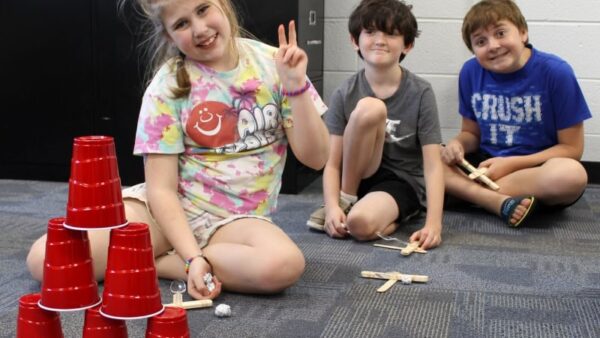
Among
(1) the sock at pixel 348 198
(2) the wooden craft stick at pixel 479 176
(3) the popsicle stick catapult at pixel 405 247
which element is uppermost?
(2) the wooden craft stick at pixel 479 176

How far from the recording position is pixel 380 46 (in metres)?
1.66

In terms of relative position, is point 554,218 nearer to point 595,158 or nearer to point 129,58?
point 595,158

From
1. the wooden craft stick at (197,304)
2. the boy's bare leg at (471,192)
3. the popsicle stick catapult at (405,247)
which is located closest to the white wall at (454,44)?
the boy's bare leg at (471,192)

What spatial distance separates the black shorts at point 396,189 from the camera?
66.3 inches

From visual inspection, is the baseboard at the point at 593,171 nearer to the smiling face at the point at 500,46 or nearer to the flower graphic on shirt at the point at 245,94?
the smiling face at the point at 500,46

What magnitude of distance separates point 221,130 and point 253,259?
0.79 ft

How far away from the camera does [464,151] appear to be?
2.01 m

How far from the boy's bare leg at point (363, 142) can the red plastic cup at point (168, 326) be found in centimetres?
92

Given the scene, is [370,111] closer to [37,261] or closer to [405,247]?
[405,247]

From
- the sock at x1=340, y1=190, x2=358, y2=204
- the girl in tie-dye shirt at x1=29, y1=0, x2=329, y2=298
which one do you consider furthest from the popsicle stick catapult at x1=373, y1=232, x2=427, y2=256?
the girl in tie-dye shirt at x1=29, y1=0, x2=329, y2=298

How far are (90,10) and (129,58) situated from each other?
0.58ft

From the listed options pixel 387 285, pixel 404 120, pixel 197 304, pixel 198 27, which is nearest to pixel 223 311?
pixel 197 304

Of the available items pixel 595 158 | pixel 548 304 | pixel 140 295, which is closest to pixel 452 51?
pixel 595 158

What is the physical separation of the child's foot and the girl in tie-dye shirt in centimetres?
65
